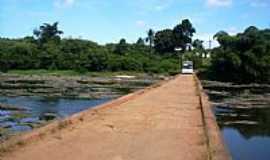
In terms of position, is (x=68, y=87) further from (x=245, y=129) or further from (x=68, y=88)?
(x=245, y=129)

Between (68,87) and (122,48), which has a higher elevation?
(122,48)

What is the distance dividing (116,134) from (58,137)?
1.38m

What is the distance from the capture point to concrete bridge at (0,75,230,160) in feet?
28.4

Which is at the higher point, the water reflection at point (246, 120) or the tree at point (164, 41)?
the tree at point (164, 41)

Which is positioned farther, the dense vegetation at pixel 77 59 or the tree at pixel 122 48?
the tree at pixel 122 48

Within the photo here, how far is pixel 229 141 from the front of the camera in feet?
48.4

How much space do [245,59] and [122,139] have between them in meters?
51.8

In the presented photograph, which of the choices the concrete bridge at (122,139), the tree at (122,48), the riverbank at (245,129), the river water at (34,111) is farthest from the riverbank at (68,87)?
the concrete bridge at (122,139)

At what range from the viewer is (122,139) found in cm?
1049

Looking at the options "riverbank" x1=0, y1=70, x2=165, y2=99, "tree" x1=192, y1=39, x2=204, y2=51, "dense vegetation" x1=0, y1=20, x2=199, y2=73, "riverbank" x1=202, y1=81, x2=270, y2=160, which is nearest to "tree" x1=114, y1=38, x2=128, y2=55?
"dense vegetation" x1=0, y1=20, x2=199, y2=73

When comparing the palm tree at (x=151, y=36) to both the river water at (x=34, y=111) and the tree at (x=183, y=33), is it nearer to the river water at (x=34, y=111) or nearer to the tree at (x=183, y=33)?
the tree at (x=183, y=33)

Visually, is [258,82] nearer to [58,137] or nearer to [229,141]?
[229,141]

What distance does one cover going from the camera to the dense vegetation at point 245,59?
2346 inches

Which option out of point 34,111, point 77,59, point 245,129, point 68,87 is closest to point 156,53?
point 77,59
